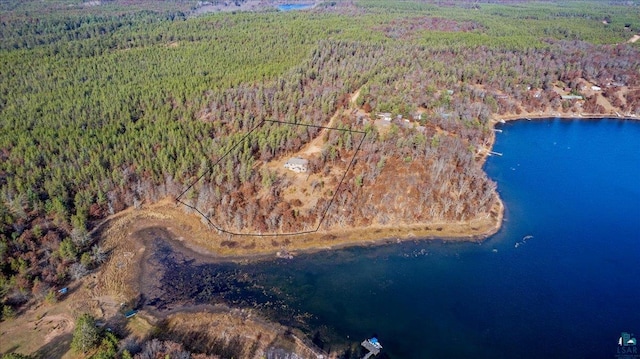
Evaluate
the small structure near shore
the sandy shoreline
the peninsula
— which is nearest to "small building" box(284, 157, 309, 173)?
the peninsula

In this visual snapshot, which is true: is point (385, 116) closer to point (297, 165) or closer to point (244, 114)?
point (297, 165)

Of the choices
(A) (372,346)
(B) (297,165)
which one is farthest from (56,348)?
(B) (297,165)

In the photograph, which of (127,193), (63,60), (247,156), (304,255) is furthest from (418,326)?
(63,60)

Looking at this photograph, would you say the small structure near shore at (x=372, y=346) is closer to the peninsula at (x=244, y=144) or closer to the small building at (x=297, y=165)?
the peninsula at (x=244, y=144)

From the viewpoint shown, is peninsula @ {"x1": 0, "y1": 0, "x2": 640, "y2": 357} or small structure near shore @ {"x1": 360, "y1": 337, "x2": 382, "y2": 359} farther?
peninsula @ {"x1": 0, "y1": 0, "x2": 640, "y2": 357}

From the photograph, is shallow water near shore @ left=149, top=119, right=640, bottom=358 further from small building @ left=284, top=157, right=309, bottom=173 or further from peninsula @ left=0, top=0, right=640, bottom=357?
small building @ left=284, top=157, right=309, bottom=173

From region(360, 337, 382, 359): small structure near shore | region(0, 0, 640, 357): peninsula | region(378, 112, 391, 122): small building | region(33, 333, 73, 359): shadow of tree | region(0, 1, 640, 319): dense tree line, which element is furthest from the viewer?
region(378, 112, 391, 122): small building

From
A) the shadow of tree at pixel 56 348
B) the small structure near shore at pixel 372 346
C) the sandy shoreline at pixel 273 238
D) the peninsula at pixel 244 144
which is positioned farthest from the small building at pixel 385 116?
the shadow of tree at pixel 56 348
